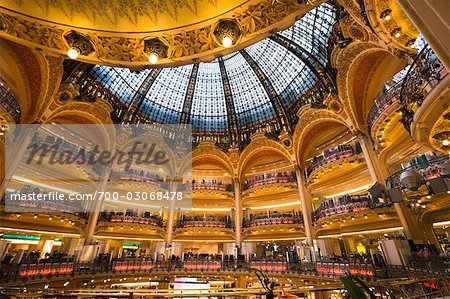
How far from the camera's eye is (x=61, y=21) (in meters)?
5.21

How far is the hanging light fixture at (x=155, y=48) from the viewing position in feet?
18.7

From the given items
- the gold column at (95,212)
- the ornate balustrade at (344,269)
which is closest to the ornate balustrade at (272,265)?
the ornate balustrade at (344,269)

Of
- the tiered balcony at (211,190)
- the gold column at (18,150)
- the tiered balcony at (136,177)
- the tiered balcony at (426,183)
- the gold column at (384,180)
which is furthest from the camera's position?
the tiered balcony at (211,190)

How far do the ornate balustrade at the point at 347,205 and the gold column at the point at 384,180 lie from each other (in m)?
1.07

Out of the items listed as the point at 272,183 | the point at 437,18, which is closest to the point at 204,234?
the point at 272,183

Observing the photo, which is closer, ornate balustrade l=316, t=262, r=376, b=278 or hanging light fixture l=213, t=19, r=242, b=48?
hanging light fixture l=213, t=19, r=242, b=48

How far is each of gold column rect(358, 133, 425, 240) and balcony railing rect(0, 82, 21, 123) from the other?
975 inches

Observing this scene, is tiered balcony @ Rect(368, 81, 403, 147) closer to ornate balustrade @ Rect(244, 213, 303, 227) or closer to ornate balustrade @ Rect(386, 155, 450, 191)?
ornate balustrade @ Rect(386, 155, 450, 191)

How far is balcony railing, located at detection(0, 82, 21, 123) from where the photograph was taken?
1284 cm

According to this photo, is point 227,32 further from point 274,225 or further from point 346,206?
point 274,225

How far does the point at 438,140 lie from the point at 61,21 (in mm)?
14452

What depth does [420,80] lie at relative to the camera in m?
8.51

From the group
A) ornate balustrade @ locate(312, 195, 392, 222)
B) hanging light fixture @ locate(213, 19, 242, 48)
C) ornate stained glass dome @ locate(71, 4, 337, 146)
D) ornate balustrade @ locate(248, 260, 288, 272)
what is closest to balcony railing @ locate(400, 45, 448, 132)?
hanging light fixture @ locate(213, 19, 242, 48)

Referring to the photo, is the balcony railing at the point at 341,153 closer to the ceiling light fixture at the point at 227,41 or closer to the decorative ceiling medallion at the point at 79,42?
the ceiling light fixture at the point at 227,41
